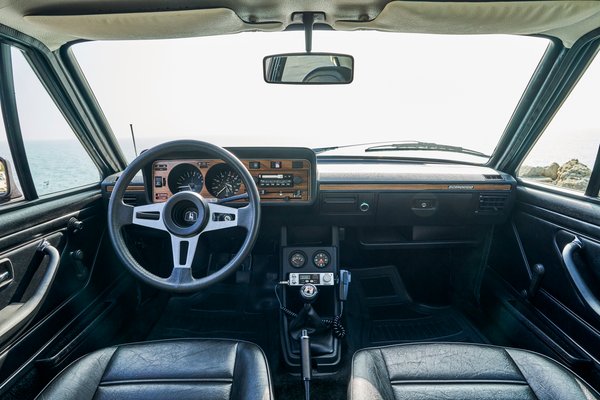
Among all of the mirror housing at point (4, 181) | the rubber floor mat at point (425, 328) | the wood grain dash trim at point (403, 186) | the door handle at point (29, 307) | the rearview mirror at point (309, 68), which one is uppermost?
the rearview mirror at point (309, 68)

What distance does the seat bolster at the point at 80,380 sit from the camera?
1462 millimetres

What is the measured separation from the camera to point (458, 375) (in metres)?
1.57

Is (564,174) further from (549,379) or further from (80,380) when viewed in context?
(80,380)

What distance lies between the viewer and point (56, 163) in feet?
8.30

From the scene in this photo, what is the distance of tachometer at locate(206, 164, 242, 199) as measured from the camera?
2.42 metres

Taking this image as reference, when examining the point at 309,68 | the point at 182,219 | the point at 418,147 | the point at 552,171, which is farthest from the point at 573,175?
the point at 182,219

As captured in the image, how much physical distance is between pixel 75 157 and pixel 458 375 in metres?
2.71

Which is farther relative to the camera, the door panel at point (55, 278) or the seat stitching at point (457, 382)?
the door panel at point (55, 278)

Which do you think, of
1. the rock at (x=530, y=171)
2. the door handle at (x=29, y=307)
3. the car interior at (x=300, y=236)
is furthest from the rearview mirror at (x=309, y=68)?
the door handle at (x=29, y=307)

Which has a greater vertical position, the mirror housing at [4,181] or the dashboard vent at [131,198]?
the mirror housing at [4,181]

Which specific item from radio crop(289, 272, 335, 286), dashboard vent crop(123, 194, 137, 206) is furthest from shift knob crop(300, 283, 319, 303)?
dashboard vent crop(123, 194, 137, 206)

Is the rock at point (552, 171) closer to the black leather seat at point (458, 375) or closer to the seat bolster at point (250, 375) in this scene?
the black leather seat at point (458, 375)

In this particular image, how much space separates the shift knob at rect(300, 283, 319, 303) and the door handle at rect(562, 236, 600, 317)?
4.69 ft

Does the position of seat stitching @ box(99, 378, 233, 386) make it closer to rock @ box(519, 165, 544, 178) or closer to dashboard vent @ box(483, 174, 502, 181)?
dashboard vent @ box(483, 174, 502, 181)
